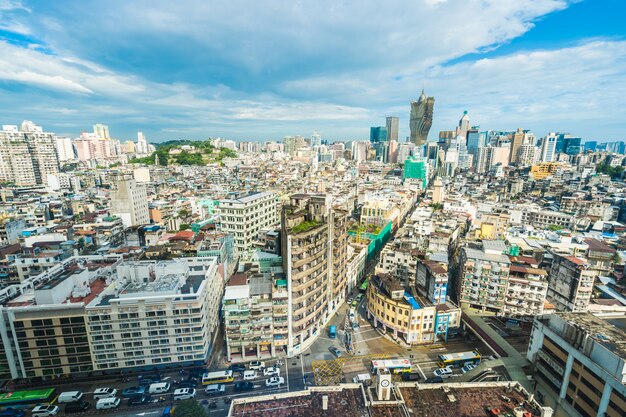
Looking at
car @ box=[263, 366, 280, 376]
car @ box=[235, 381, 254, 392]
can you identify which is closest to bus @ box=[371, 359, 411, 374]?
car @ box=[263, 366, 280, 376]

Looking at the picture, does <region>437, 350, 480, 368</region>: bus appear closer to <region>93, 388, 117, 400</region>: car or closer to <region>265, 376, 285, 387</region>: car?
<region>265, 376, 285, 387</region>: car

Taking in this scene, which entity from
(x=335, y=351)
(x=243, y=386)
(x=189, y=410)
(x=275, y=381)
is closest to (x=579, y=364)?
(x=335, y=351)

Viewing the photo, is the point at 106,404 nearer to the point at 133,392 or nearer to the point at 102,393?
the point at 102,393

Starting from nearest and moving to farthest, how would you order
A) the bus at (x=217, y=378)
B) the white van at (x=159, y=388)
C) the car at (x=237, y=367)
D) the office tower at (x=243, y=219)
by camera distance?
the white van at (x=159, y=388), the bus at (x=217, y=378), the car at (x=237, y=367), the office tower at (x=243, y=219)

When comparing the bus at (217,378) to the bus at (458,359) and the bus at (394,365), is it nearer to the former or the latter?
the bus at (394,365)

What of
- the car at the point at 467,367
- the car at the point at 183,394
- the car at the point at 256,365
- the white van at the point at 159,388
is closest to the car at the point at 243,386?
the car at the point at 256,365

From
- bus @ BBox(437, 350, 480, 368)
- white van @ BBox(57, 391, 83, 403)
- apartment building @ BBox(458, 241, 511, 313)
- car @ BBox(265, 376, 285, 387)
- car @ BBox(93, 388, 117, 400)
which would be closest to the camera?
white van @ BBox(57, 391, 83, 403)
